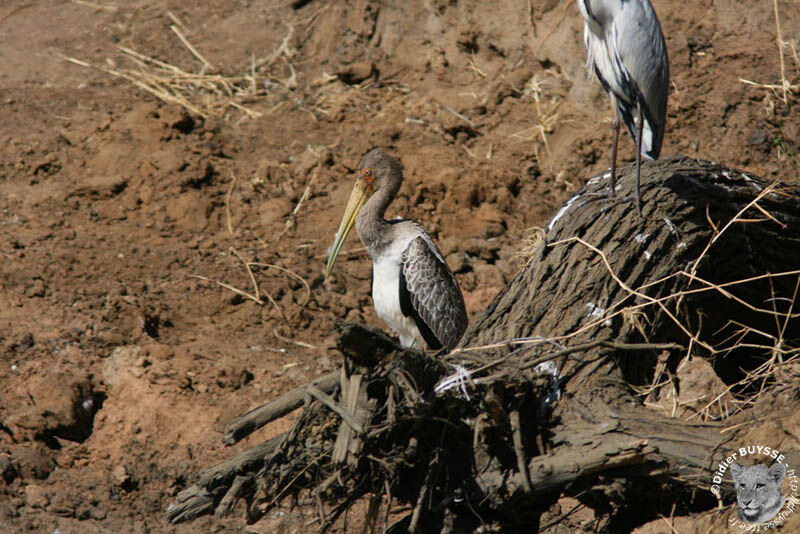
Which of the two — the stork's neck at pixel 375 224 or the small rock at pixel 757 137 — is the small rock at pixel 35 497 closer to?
the stork's neck at pixel 375 224

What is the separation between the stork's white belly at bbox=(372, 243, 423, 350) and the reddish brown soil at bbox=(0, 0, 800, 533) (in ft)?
2.34

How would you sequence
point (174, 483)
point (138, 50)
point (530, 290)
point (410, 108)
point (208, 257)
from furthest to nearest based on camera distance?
point (138, 50) < point (410, 108) < point (208, 257) < point (174, 483) < point (530, 290)

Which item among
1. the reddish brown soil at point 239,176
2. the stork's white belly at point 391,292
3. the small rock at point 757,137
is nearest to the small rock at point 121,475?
the reddish brown soil at point 239,176

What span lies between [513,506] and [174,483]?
96.9 inches

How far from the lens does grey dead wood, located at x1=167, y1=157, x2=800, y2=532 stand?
Result: 3.66 metres

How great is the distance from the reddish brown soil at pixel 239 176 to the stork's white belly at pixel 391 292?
0.71 meters

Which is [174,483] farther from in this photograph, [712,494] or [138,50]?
[138,50]

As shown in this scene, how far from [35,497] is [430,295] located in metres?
2.73

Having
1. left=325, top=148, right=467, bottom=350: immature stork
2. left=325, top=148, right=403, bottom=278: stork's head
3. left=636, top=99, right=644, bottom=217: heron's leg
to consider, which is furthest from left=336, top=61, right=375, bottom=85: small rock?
left=636, top=99, right=644, bottom=217: heron's leg

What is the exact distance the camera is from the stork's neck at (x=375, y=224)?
5.93m

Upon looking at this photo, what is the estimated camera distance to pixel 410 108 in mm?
8883

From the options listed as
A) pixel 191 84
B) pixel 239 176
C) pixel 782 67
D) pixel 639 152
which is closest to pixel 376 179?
pixel 639 152

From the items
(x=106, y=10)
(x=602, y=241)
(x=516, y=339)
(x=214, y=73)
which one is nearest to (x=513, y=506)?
(x=516, y=339)

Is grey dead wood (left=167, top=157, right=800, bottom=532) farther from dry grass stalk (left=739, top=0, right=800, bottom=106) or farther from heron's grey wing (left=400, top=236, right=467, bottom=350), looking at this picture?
dry grass stalk (left=739, top=0, right=800, bottom=106)
